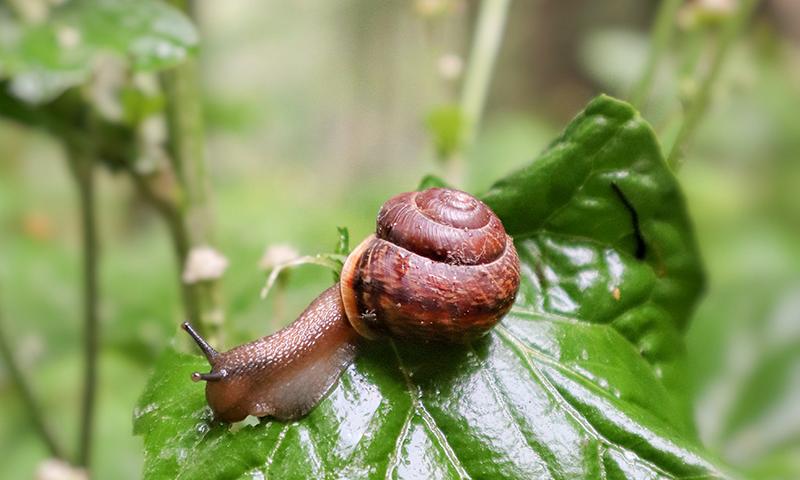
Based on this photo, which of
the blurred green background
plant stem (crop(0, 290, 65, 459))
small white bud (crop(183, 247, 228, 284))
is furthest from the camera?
the blurred green background

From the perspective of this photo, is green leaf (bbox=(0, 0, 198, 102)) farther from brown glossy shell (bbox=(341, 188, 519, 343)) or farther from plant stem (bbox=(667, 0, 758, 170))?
plant stem (bbox=(667, 0, 758, 170))

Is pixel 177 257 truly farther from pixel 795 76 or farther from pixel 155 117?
pixel 795 76

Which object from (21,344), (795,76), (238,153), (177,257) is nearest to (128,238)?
(21,344)

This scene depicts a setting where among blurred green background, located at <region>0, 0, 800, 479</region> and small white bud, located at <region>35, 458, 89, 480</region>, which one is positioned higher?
small white bud, located at <region>35, 458, 89, 480</region>

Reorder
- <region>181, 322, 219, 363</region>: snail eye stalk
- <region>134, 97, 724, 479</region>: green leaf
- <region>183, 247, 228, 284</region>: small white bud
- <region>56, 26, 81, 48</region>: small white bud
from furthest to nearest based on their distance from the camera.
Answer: <region>56, 26, 81, 48</region>: small white bud < <region>183, 247, 228, 284</region>: small white bud < <region>181, 322, 219, 363</region>: snail eye stalk < <region>134, 97, 724, 479</region>: green leaf

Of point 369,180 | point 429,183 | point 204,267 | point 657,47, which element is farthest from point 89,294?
point 369,180

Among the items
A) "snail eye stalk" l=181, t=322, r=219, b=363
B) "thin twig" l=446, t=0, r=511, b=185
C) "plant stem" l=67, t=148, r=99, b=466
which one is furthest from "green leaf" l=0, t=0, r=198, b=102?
"thin twig" l=446, t=0, r=511, b=185

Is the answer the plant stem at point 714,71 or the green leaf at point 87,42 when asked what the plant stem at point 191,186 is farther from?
the plant stem at point 714,71

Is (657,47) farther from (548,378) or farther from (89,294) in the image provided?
(89,294)

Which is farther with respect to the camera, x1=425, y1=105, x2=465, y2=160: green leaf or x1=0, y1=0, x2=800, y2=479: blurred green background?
x1=0, y1=0, x2=800, y2=479: blurred green background
